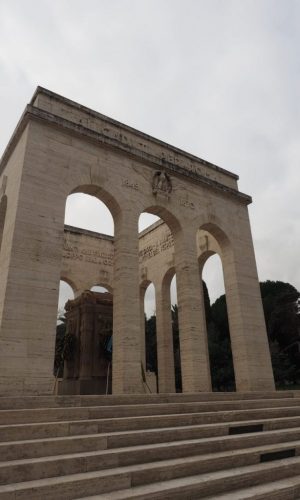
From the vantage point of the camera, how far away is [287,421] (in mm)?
6910

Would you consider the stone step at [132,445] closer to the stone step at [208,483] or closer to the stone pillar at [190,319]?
the stone step at [208,483]

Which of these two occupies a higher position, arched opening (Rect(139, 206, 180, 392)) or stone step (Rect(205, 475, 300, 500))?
arched opening (Rect(139, 206, 180, 392))

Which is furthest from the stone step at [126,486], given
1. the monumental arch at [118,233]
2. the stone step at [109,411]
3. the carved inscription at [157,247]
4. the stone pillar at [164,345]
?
the carved inscription at [157,247]

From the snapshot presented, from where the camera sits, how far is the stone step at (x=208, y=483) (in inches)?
149

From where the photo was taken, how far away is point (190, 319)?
1247cm

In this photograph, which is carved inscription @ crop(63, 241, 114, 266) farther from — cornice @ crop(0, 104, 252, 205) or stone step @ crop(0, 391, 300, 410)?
stone step @ crop(0, 391, 300, 410)

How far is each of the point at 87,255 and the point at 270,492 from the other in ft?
54.7

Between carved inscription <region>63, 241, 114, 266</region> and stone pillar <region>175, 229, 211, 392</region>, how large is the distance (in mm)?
7608

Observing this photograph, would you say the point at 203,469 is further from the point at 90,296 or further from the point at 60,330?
the point at 60,330

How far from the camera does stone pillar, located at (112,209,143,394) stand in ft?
33.4

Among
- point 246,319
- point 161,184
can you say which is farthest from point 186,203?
point 246,319

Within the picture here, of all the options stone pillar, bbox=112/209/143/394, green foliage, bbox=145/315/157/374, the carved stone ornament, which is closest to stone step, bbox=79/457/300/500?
stone pillar, bbox=112/209/143/394

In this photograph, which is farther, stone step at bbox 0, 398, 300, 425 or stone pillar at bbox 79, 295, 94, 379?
stone pillar at bbox 79, 295, 94, 379

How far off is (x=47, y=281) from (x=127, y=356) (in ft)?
10.8
